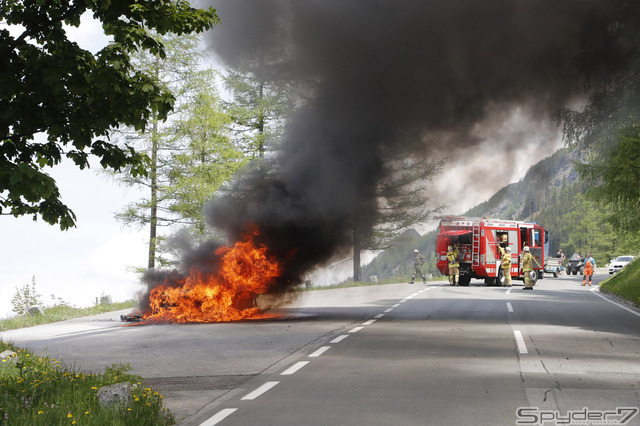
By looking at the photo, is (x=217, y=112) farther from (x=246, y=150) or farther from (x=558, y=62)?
(x=558, y=62)

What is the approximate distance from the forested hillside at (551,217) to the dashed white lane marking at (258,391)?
31.8 ft

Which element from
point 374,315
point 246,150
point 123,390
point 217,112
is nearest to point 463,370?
point 123,390

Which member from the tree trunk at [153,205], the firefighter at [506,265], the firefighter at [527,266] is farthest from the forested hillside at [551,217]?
the tree trunk at [153,205]

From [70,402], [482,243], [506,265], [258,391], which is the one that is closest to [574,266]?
[506,265]

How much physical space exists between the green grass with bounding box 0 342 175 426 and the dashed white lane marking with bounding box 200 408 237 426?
1.06 feet

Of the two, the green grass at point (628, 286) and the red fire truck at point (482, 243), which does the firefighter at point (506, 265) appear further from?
the green grass at point (628, 286)

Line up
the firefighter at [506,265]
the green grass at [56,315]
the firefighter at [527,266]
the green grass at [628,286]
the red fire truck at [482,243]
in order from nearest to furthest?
1. the green grass at [56,315]
2. the green grass at [628,286]
3. the firefighter at [527,266]
4. the firefighter at [506,265]
5. the red fire truck at [482,243]

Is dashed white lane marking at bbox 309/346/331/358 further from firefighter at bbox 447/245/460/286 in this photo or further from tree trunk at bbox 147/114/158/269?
firefighter at bbox 447/245/460/286

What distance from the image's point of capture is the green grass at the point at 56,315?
1611 centimetres

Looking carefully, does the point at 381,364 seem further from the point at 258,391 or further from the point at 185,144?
the point at 185,144

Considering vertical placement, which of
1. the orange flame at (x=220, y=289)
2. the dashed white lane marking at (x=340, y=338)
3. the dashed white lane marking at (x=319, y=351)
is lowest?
the dashed white lane marking at (x=319, y=351)

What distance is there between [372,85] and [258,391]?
1068 cm

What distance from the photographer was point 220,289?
49.3ft

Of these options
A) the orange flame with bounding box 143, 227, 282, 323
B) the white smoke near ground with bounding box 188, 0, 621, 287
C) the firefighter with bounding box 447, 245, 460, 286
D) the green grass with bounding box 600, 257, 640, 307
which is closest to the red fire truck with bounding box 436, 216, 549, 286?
the firefighter with bounding box 447, 245, 460, 286
